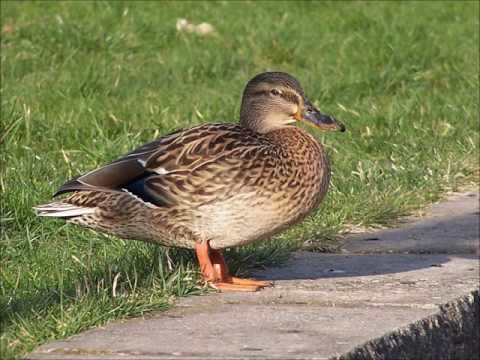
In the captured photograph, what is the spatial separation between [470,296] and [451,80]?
5083mm

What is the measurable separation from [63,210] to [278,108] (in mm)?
980

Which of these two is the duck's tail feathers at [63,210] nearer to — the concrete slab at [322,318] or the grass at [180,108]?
the grass at [180,108]

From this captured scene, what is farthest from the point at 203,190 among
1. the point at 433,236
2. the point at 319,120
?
the point at 433,236

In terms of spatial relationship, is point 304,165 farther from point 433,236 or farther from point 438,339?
point 433,236

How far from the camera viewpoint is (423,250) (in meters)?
5.76

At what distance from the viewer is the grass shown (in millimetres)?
4977

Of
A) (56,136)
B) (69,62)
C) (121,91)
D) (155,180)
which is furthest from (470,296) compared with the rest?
(69,62)

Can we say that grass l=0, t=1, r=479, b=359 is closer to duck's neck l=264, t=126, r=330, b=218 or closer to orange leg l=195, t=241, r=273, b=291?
orange leg l=195, t=241, r=273, b=291

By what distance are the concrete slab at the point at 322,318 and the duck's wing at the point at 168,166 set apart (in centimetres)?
46

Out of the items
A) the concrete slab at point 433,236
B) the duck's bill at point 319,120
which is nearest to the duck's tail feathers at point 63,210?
the duck's bill at point 319,120

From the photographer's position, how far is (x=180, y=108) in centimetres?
855

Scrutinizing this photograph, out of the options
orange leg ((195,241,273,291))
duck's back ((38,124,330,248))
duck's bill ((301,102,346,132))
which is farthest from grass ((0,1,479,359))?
duck's bill ((301,102,346,132))

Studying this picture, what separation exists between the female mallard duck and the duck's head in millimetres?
163

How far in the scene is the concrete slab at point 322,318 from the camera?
3.90 metres
